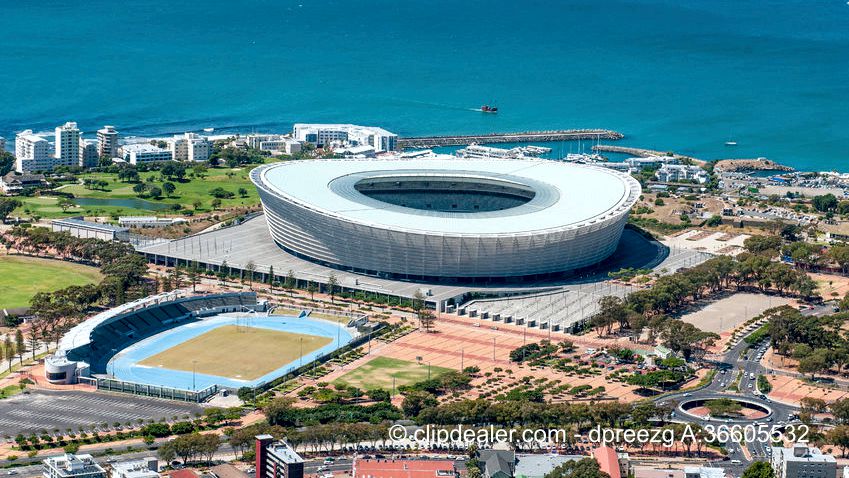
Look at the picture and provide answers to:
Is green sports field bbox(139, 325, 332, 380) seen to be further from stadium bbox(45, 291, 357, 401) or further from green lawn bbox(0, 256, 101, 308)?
green lawn bbox(0, 256, 101, 308)

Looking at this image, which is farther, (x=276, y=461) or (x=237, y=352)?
(x=237, y=352)

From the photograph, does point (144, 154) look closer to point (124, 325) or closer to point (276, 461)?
point (124, 325)

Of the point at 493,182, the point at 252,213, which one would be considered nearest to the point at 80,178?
the point at 252,213

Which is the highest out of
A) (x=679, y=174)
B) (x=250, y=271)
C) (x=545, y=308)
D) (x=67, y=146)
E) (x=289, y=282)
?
(x=67, y=146)

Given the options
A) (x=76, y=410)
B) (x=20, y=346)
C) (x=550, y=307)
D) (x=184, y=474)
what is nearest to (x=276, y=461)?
(x=184, y=474)

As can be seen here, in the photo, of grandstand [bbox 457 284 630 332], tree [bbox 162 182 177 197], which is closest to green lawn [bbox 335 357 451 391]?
grandstand [bbox 457 284 630 332]

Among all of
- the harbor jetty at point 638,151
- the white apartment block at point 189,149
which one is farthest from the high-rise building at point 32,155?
the harbor jetty at point 638,151

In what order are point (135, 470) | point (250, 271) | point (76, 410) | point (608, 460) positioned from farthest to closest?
point (250, 271), point (76, 410), point (608, 460), point (135, 470)
